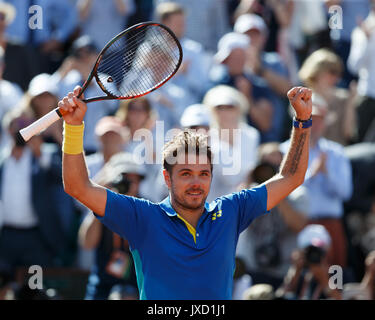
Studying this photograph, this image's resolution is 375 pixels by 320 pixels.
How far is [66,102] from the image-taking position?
3.63 meters

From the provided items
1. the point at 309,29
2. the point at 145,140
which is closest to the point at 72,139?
the point at 145,140

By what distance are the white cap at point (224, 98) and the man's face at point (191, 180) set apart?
3342mm

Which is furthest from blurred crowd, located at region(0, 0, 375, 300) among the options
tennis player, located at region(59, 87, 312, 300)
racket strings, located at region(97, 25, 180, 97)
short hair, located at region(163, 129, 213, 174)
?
short hair, located at region(163, 129, 213, 174)

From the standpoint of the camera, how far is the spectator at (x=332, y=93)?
775 centimetres

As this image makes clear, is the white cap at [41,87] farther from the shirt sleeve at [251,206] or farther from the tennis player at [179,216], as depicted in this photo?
the shirt sleeve at [251,206]

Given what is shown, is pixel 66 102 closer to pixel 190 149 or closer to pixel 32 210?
pixel 190 149

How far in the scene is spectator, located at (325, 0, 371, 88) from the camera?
888 centimetres

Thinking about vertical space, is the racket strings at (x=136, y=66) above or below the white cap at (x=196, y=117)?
below

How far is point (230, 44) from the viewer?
7.95 metres

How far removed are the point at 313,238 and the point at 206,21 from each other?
3369 millimetres

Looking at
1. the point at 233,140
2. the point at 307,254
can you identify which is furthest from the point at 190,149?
the point at 233,140

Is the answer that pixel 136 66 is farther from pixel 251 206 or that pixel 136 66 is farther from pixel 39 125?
pixel 251 206

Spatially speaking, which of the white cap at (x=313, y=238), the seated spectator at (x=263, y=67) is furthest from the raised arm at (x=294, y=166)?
the seated spectator at (x=263, y=67)

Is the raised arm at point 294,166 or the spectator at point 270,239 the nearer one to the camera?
the raised arm at point 294,166
